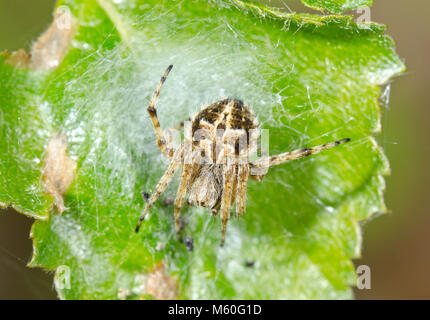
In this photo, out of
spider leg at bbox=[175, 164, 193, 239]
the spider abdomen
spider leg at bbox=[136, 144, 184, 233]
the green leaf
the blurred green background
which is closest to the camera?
the green leaf

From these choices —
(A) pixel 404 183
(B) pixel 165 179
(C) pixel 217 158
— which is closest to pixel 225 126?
(C) pixel 217 158

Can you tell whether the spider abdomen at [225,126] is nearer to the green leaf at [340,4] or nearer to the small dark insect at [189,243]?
the small dark insect at [189,243]

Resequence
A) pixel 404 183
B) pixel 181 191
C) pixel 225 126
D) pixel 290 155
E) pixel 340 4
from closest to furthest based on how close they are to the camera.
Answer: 1. pixel 340 4
2. pixel 225 126
3. pixel 290 155
4. pixel 181 191
5. pixel 404 183

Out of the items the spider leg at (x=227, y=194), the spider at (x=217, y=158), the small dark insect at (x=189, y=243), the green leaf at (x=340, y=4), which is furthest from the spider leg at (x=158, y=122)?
the green leaf at (x=340, y=4)

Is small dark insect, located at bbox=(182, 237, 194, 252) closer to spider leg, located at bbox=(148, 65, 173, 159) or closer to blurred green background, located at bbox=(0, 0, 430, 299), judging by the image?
spider leg, located at bbox=(148, 65, 173, 159)

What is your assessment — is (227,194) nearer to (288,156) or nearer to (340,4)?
(288,156)

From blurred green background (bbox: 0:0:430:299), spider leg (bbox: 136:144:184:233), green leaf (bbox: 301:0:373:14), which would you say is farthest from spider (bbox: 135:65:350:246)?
blurred green background (bbox: 0:0:430:299)
